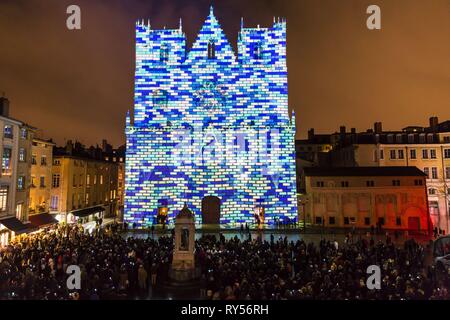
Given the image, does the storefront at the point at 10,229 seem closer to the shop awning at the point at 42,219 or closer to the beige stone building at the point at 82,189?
the shop awning at the point at 42,219

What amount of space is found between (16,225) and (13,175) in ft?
14.3

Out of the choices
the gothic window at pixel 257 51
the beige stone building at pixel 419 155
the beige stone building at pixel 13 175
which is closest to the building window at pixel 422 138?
the beige stone building at pixel 419 155

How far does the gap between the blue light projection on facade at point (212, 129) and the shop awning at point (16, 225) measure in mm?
10757

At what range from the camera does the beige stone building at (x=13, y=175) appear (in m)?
26.7

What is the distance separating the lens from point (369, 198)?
38.1 m

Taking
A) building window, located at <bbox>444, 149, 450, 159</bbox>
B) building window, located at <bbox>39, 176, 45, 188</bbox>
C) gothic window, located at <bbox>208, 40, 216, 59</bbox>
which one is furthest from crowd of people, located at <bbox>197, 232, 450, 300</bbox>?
building window, located at <bbox>444, 149, 450, 159</bbox>

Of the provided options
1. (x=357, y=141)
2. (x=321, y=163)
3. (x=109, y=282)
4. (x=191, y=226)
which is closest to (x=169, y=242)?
(x=191, y=226)

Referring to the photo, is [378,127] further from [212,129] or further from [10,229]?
[10,229]

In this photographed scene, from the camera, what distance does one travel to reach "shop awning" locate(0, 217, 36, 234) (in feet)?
85.8

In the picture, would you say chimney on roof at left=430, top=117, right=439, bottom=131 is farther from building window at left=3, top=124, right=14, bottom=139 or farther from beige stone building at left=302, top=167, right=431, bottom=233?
building window at left=3, top=124, right=14, bottom=139

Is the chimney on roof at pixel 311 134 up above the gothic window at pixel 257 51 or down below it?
below

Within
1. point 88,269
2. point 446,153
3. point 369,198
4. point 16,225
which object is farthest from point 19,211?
point 446,153
